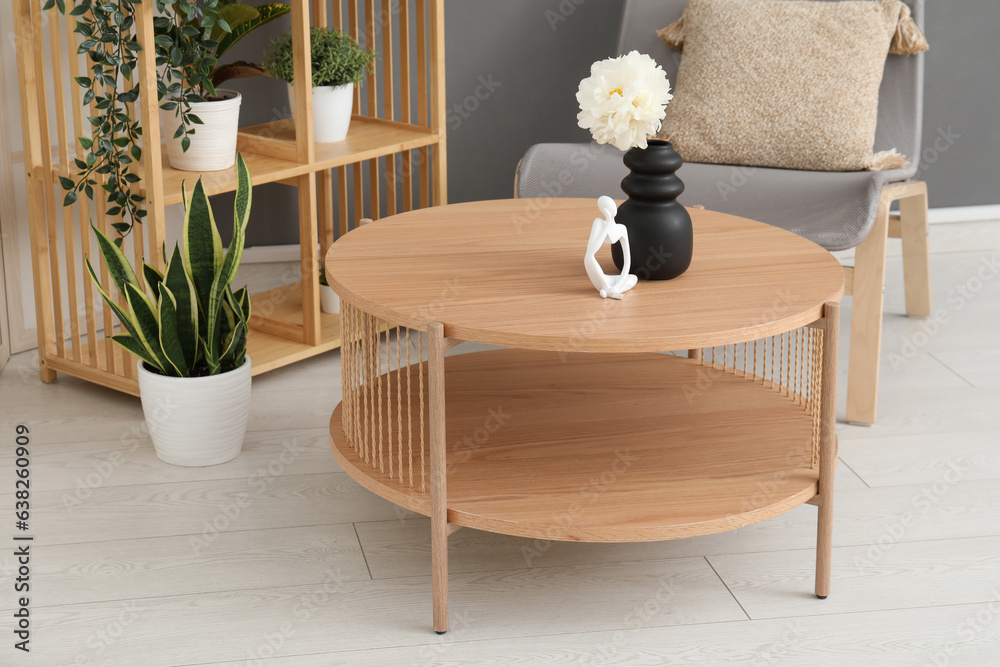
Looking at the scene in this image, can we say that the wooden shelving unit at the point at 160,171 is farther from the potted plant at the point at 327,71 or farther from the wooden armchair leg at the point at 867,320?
the wooden armchair leg at the point at 867,320

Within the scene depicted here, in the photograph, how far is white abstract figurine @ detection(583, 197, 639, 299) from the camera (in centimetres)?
168

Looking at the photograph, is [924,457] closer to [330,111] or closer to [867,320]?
[867,320]

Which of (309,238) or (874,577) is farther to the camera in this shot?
(309,238)

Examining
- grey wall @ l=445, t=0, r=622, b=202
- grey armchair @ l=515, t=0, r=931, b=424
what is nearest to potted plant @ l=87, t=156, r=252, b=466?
grey armchair @ l=515, t=0, r=931, b=424

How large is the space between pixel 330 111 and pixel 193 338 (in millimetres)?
732

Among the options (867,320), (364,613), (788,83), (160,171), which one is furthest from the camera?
(788,83)

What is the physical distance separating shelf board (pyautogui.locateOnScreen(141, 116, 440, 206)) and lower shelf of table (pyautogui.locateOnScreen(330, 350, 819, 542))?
0.58m

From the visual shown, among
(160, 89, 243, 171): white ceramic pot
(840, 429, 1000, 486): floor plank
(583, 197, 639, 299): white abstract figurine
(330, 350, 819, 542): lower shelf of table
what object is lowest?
(840, 429, 1000, 486): floor plank

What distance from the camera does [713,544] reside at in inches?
74.3

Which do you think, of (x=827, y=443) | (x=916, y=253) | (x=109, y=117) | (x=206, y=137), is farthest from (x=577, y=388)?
(x=916, y=253)

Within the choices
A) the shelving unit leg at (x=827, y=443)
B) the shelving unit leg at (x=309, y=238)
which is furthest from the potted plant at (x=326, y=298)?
the shelving unit leg at (x=827, y=443)

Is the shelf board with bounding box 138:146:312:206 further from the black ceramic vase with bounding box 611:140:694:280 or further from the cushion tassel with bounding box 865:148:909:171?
the cushion tassel with bounding box 865:148:909:171

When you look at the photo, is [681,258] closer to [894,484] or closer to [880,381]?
[894,484]

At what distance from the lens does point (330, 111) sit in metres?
2.55
